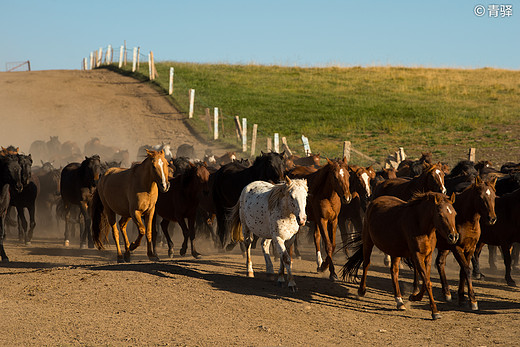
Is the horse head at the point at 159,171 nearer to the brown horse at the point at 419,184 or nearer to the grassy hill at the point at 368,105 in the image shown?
the brown horse at the point at 419,184

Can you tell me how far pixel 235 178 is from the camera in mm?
14836

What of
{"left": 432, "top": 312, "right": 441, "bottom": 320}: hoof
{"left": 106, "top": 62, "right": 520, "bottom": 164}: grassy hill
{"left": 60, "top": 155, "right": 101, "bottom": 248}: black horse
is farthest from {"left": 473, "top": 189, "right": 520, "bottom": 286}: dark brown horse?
{"left": 106, "top": 62, "right": 520, "bottom": 164}: grassy hill

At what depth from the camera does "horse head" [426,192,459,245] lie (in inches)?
357

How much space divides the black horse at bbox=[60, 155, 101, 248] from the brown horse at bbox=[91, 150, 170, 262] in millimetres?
2369

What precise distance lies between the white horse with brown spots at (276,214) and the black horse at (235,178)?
1788 mm

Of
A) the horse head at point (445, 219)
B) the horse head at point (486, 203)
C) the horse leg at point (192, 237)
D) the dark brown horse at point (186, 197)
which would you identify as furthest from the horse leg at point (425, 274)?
the dark brown horse at point (186, 197)

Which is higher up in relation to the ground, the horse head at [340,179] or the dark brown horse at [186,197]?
the horse head at [340,179]

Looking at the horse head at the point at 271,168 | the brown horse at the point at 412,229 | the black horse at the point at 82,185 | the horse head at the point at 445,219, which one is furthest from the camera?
the black horse at the point at 82,185

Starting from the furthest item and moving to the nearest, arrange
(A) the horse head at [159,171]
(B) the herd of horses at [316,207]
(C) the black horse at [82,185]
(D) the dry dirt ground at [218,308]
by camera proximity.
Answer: (C) the black horse at [82,185] → (A) the horse head at [159,171] → (B) the herd of horses at [316,207] → (D) the dry dirt ground at [218,308]

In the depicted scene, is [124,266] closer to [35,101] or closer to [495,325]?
[495,325]

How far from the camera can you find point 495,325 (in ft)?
29.9

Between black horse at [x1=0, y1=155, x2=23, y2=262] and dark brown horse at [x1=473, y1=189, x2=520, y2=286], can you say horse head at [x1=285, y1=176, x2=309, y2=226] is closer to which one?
dark brown horse at [x1=473, y1=189, x2=520, y2=286]

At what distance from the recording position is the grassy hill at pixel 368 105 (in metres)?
35.2

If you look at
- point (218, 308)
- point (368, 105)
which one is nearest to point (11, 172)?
point (218, 308)
